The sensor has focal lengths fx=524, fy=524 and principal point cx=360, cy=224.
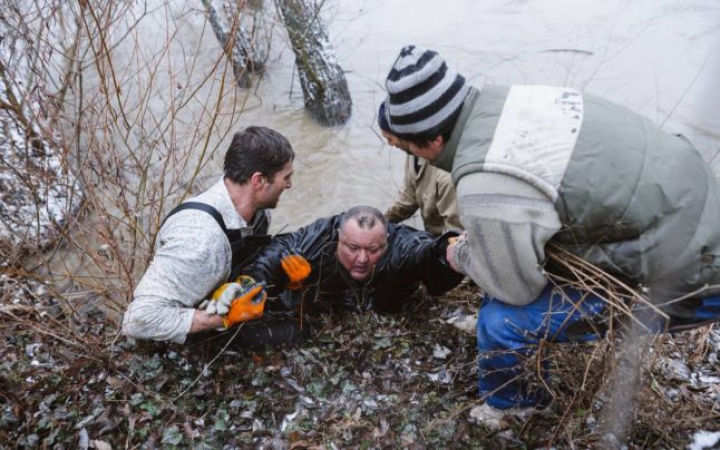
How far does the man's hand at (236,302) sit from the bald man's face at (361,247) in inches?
27.9

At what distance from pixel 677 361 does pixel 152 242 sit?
372cm

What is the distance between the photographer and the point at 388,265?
3.78m

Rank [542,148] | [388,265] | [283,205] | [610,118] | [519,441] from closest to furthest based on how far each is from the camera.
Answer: [542,148]
[610,118]
[519,441]
[388,265]
[283,205]

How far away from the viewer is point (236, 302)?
3.12 meters

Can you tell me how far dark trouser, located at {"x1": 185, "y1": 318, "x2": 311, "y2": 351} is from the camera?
354 centimetres

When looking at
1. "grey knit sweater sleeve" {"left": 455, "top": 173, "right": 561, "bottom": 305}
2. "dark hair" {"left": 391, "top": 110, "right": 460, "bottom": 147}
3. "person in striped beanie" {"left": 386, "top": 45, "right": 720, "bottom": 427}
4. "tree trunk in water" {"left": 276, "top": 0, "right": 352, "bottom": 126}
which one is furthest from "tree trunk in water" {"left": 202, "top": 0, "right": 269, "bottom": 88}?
"grey knit sweater sleeve" {"left": 455, "top": 173, "right": 561, "bottom": 305}

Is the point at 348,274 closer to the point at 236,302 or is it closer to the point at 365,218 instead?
the point at 365,218

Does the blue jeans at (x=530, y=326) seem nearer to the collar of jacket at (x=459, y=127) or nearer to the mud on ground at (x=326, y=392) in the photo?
the mud on ground at (x=326, y=392)

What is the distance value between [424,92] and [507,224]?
66cm

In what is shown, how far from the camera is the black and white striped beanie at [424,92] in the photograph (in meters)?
2.20

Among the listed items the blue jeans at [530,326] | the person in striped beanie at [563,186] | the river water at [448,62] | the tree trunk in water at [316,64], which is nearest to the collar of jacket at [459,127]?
the person in striped beanie at [563,186]

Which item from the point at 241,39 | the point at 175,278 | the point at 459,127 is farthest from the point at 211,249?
the point at 241,39

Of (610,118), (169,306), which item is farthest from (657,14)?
(169,306)

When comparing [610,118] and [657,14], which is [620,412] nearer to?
[610,118]
